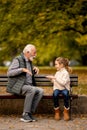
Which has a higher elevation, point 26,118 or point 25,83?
point 25,83

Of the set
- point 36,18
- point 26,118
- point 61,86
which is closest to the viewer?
point 26,118

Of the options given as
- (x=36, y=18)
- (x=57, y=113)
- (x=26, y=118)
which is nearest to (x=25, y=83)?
(x=26, y=118)

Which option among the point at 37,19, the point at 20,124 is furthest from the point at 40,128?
the point at 37,19

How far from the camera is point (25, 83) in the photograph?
10.1 m

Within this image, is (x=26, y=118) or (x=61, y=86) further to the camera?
(x=61, y=86)

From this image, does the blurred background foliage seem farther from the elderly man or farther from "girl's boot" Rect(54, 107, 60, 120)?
"girl's boot" Rect(54, 107, 60, 120)

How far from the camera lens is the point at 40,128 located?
9.18 m

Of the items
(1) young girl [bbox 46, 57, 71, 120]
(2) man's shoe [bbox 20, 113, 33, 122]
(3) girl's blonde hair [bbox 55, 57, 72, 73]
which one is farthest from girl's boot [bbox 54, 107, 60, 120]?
(3) girl's blonde hair [bbox 55, 57, 72, 73]

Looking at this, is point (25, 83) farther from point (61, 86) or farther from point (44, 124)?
point (44, 124)

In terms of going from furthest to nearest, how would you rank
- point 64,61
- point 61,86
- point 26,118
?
point 64,61
point 61,86
point 26,118

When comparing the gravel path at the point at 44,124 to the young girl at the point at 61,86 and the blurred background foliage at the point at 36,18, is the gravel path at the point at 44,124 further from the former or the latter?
the blurred background foliage at the point at 36,18

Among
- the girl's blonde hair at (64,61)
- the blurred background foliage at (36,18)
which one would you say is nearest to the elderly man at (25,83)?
the girl's blonde hair at (64,61)

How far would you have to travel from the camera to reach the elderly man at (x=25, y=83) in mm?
9891

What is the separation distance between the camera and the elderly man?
32.4 feet
